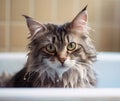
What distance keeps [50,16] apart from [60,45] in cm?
41

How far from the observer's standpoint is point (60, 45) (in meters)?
0.71

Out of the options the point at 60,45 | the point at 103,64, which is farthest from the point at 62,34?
the point at 103,64

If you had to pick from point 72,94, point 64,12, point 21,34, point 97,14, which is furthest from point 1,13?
point 72,94

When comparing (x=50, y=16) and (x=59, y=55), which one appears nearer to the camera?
(x=59, y=55)

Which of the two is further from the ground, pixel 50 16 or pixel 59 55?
pixel 50 16

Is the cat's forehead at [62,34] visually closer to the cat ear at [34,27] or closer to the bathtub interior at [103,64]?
the cat ear at [34,27]

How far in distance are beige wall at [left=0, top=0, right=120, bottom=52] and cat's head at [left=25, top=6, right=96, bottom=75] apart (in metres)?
0.32

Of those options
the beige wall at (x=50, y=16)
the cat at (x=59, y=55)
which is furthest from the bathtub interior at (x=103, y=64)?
the cat at (x=59, y=55)

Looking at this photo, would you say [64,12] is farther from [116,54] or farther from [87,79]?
[87,79]

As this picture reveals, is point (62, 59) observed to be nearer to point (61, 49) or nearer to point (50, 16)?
point (61, 49)

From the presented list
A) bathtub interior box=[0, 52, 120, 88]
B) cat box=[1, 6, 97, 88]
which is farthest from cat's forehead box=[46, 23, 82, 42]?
bathtub interior box=[0, 52, 120, 88]

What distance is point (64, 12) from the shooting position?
1.10 m

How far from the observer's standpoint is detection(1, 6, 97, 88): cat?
72 centimetres

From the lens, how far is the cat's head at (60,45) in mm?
712
